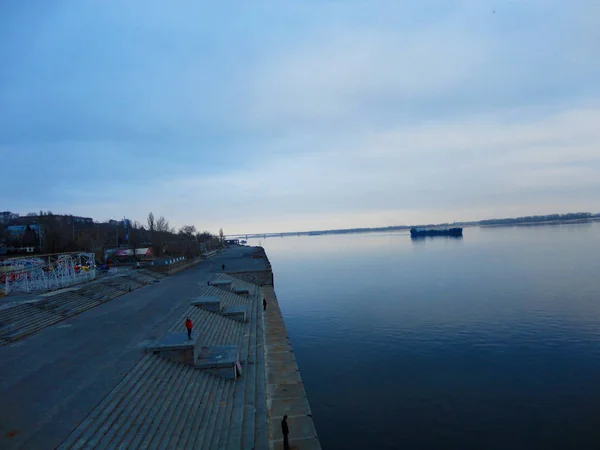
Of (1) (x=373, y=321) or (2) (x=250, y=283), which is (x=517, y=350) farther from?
(2) (x=250, y=283)

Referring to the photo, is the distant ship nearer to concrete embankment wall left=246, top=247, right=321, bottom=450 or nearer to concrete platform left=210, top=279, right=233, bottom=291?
concrete platform left=210, top=279, right=233, bottom=291

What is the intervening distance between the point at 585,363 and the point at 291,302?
2020 centimetres

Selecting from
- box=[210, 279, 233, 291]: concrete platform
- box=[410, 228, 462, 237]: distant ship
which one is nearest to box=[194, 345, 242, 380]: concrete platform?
box=[210, 279, 233, 291]: concrete platform

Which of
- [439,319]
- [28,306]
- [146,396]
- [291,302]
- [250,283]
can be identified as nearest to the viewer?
[146,396]

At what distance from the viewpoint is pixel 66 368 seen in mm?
10781

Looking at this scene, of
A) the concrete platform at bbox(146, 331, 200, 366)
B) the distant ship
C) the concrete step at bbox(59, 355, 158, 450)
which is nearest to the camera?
the concrete step at bbox(59, 355, 158, 450)

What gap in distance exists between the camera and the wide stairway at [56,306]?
14914 mm

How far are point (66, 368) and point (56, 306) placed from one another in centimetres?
956

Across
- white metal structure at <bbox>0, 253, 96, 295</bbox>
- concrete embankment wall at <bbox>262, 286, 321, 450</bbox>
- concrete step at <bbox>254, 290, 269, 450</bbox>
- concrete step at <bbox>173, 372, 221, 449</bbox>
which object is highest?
white metal structure at <bbox>0, 253, 96, 295</bbox>

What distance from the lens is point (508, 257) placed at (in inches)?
2026

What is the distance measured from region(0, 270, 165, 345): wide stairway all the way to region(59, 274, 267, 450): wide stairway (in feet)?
21.3

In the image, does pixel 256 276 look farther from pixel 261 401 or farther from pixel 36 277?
pixel 261 401

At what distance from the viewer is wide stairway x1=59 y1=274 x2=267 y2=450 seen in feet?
25.4

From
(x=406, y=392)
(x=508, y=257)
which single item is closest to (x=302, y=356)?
(x=406, y=392)
